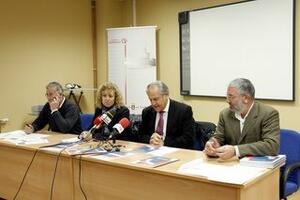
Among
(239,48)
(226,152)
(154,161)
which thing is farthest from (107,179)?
(239,48)

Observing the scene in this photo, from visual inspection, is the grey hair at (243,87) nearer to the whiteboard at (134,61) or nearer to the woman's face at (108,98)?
the woman's face at (108,98)

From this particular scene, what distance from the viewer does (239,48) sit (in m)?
4.36

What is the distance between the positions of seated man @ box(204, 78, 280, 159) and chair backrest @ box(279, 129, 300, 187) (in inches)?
13.2

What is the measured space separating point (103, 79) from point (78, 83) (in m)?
0.42

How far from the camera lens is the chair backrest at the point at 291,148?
2767mm

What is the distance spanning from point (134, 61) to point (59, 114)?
1852 mm

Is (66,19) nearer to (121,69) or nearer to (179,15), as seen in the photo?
(121,69)

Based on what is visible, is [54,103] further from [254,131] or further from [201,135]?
[254,131]

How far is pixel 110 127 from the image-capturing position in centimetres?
340

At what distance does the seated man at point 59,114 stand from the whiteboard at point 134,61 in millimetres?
1486

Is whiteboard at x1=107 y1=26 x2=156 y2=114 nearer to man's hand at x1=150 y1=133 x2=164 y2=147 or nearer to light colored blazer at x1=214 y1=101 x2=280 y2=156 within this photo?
man's hand at x1=150 y1=133 x2=164 y2=147

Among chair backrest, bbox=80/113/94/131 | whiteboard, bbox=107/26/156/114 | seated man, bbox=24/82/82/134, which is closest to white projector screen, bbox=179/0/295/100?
whiteboard, bbox=107/26/156/114

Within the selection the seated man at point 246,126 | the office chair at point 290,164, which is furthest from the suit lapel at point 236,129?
the office chair at point 290,164

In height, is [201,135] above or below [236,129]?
below
